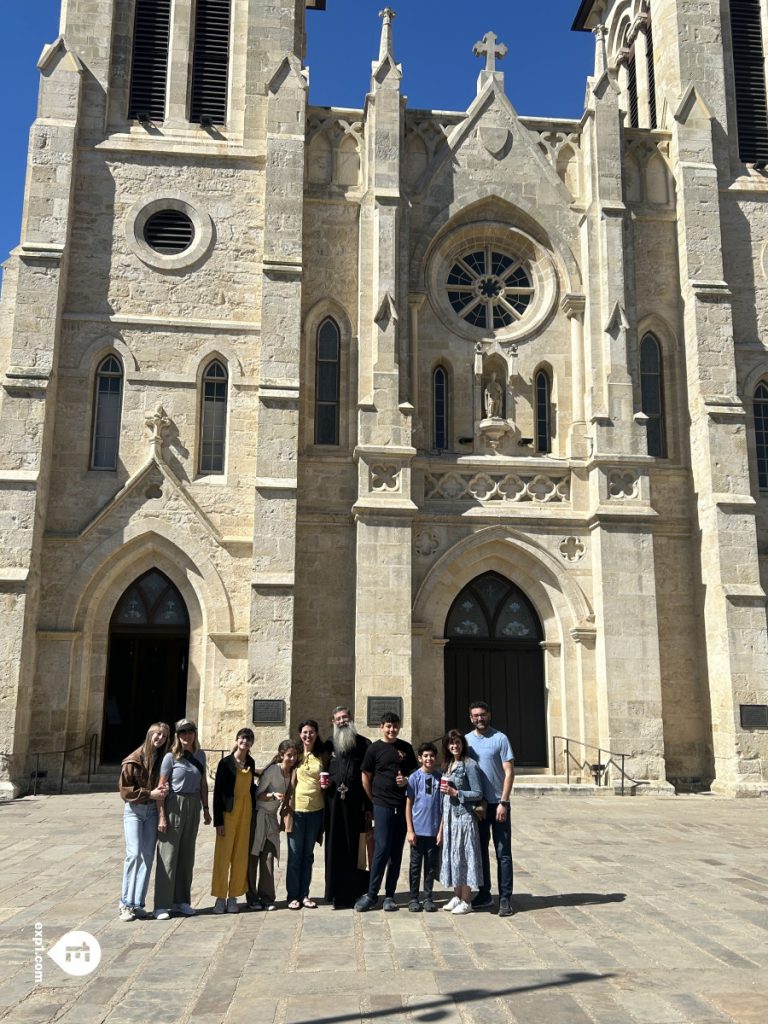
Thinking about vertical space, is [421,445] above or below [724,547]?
above

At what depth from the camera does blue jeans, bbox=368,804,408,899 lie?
8352mm

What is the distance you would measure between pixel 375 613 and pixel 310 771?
959 centimetres

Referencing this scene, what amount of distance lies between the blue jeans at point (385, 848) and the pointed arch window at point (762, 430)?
48.6 feet

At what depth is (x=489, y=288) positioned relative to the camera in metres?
21.7

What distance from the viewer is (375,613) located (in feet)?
59.7

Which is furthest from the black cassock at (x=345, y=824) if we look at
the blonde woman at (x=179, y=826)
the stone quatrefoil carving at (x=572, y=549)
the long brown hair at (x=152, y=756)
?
the stone quatrefoil carving at (x=572, y=549)

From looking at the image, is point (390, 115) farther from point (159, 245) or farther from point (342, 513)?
point (342, 513)

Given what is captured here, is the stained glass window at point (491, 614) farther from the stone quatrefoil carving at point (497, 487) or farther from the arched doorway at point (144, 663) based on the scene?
the arched doorway at point (144, 663)

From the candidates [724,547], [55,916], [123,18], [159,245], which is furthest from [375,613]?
[123,18]

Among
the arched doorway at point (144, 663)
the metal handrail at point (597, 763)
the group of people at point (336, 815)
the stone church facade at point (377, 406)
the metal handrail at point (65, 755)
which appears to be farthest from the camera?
the arched doorway at point (144, 663)

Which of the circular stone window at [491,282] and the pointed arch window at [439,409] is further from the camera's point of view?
the circular stone window at [491,282]

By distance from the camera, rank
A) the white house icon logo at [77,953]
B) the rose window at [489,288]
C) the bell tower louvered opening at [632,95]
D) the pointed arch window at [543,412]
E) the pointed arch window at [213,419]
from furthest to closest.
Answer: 1. the bell tower louvered opening at [632,95]
2. the rose window at [489,288]
3. the pointed arch window at [543,412]
4. the pointed arch window at [213,419]
5. the white house icon logo at [77,953]

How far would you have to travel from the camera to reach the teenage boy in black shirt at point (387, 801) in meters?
8.38

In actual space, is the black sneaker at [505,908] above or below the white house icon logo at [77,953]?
above
